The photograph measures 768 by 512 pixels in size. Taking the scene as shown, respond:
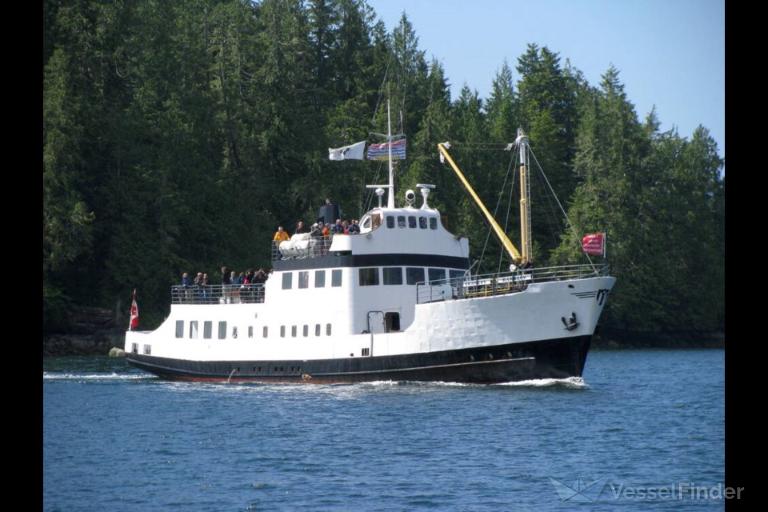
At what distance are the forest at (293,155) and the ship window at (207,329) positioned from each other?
1988 cm

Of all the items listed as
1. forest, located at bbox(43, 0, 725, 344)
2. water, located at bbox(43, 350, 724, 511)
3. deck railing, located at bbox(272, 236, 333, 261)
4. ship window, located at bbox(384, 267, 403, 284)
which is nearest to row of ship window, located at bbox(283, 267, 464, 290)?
ship window, located at bbox(384, 267, 403, 284)

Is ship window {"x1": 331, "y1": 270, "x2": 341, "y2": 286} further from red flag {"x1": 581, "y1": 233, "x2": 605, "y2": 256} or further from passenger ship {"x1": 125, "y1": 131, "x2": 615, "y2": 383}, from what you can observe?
red flag {"x1": 581, "y1": 233, "x2": 605, "y2": 256}

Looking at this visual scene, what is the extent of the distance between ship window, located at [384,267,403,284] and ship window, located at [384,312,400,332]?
1.17 metres

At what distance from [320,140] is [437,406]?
166 feet

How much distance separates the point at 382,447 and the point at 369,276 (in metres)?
13.9

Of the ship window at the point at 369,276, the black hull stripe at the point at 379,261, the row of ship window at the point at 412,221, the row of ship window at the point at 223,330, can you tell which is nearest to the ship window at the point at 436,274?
the black hull stripe at the point at 379,261

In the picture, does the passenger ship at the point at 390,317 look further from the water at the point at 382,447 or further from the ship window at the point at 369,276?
the water at the point at 382,447

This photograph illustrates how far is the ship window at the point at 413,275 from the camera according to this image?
40.3 m

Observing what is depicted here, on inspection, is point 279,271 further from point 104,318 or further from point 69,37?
point 69,37

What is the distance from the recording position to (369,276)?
131ft

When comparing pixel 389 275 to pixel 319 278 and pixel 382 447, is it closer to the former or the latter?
pixel 319 278

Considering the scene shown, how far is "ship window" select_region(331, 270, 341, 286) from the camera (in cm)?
4034

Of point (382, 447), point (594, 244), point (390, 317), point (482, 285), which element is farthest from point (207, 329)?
point (382, 447)

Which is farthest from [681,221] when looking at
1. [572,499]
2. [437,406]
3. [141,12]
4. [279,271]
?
[572,499]
